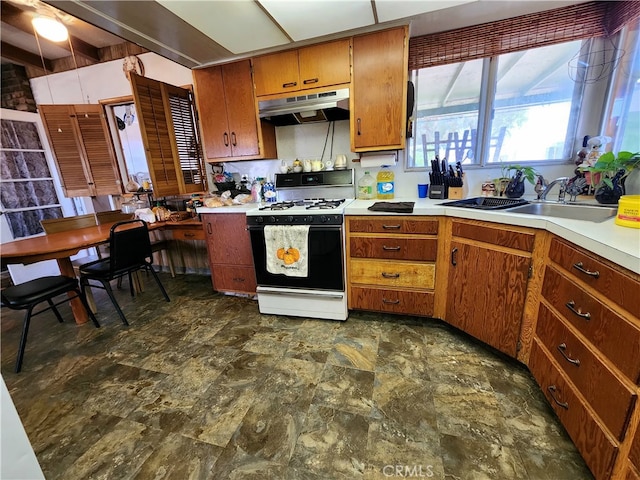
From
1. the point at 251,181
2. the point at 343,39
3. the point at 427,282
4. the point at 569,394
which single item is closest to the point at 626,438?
the point at 569,394

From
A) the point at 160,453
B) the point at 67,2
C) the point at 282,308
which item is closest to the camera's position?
the point at 160,453

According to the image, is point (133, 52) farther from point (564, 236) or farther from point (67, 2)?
point (564, 236)

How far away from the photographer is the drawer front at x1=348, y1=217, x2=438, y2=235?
1850 mm

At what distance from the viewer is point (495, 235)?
1.54m

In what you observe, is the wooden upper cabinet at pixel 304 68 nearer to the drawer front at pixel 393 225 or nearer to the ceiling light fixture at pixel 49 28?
the drawer front at pixel 393 225

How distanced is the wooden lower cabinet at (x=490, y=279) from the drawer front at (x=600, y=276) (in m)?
0.21

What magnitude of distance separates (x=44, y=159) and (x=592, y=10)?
615cm

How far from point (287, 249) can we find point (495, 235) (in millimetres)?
1434

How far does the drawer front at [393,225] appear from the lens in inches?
72.8

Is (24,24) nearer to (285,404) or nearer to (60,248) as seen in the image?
(60,248)

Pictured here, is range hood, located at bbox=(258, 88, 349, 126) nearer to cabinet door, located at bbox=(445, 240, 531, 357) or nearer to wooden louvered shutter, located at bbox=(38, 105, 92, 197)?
cabinet door, located at bbox=(445, 240, 531, 357)

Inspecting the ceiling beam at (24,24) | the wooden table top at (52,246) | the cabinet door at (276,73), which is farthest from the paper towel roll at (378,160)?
the ceiling beam at (24,24)

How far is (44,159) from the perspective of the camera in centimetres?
375

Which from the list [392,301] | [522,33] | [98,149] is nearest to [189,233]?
[98,149]
